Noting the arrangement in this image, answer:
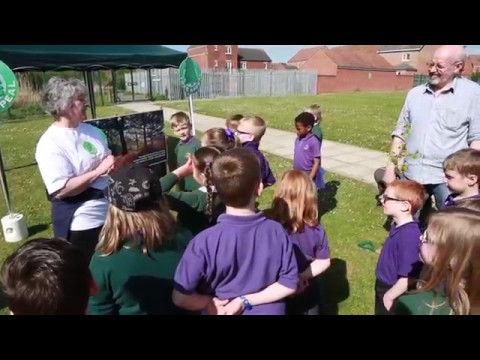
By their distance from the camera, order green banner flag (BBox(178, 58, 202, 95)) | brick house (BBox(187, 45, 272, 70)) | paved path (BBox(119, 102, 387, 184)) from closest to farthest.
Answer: green banner flag (BBox(178, 58, 202, 95)) → paved path (BBox(119, 102, 387, 184)) → brick house (BBox(187, 45, 272, 70))

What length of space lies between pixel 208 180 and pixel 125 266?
96 centimetres

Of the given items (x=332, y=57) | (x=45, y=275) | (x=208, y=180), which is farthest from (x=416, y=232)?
(x=332, y=57)

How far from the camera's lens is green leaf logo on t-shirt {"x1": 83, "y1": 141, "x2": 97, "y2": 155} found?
271 cm

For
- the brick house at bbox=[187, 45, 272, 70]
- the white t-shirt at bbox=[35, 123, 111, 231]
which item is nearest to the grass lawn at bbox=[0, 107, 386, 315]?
the white t-shirt at bbox=[35, 123, 111, 231]

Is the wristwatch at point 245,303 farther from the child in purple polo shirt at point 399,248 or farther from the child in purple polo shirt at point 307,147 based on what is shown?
the child in purple polo shirt at point 307,147

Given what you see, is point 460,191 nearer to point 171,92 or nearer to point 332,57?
point 171,92

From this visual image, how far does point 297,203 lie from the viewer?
91.4 inches

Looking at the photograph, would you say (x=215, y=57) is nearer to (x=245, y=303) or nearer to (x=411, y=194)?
(x=411, y=194)

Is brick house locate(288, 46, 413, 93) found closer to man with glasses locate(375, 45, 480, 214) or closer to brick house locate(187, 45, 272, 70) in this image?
brick house locate(187, 45, 272, 70)

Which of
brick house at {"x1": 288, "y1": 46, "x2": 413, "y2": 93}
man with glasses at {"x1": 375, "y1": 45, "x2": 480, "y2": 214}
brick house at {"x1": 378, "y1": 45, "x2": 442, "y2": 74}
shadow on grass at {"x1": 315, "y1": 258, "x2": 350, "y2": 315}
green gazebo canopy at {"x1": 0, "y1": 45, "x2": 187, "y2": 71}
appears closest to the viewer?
man with glasses at {"x1": 375, "y1": 45, "x2": 480, "y2": 214}

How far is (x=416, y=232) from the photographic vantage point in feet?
7.55

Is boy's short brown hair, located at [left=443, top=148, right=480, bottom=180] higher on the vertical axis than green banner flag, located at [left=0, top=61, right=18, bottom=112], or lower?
lower

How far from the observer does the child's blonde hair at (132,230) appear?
5.78 feet

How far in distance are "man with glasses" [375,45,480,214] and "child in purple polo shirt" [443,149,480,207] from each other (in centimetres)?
50
